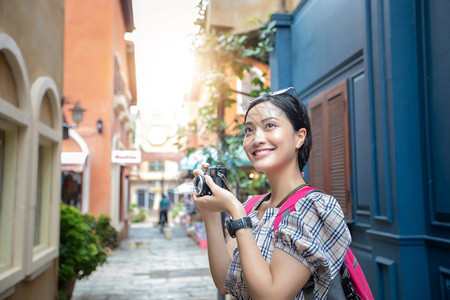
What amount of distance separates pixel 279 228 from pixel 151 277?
800 cm

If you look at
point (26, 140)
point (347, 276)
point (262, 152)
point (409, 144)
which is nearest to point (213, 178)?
point (262, 152)

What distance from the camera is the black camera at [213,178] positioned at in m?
1.57

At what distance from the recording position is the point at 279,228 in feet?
4.56

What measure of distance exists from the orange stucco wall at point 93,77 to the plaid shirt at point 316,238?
11.9 meters

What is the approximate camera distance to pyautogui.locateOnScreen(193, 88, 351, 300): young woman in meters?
1.34

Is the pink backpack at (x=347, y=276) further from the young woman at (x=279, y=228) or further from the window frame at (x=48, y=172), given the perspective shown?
the window frame at (x=48, y=172)

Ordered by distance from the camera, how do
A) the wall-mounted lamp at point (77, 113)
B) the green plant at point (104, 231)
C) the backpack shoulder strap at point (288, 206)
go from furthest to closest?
the wall-mounted lamp at point (77, 113), the green plant at point (104, 231), the backpack shoulder strap at point (288, 206)

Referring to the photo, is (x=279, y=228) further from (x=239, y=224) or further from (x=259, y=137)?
(x=259, y=137)

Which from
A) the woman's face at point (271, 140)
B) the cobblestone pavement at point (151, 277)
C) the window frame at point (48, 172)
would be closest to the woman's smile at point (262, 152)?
the woman's face at point (271, 140)

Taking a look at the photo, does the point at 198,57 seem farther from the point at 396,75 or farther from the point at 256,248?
the point at 256,248

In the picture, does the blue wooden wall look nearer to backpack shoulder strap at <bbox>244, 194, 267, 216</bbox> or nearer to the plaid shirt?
backpack shoulder strap at <bbox>244, 194, 267, 216</bbox>

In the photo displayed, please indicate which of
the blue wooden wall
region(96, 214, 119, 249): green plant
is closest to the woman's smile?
the blue wooden wall

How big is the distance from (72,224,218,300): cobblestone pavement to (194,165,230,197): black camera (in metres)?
5.86

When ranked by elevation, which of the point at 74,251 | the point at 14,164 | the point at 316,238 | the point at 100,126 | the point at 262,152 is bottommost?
the point at 74,251
